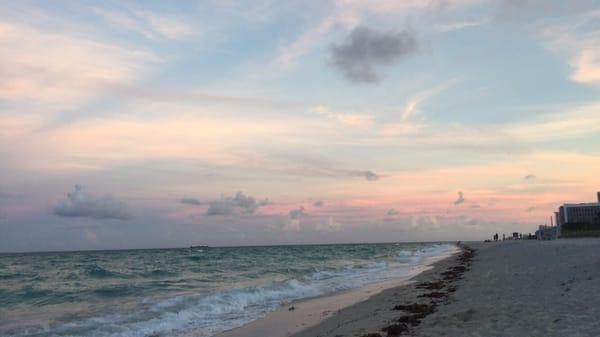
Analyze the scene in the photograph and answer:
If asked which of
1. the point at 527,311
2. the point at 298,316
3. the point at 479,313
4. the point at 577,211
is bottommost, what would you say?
the point at 298,316

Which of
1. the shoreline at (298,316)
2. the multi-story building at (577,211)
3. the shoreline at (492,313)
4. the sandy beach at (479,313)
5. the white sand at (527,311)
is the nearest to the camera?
the white sand at (527,311)

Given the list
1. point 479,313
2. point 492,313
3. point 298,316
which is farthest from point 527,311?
point 298,316

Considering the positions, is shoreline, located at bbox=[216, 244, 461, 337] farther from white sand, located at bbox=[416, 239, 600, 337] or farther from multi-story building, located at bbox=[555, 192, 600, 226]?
multi-story building, located at bbox=[555, 192, 600, 226]

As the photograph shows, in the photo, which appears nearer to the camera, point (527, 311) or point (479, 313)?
point (527, 311)

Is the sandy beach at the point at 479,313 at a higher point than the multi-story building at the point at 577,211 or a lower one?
lower

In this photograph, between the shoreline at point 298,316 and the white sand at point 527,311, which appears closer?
the white sand at point 527,311

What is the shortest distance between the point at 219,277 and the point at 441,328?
25414 mm

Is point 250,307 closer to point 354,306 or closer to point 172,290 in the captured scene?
point 354,306

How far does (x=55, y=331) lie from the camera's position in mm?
14258

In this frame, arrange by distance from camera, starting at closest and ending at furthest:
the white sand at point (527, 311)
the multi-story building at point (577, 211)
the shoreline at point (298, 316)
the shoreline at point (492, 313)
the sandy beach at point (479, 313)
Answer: the white sand at point (527, 311)
the shoreline at point (492, 313)
the sandy beach at point (479, 313)
the shoreline at point (298, 316)
the multi-story building at point (577, 211)

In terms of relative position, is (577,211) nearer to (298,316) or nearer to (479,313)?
(298,316)

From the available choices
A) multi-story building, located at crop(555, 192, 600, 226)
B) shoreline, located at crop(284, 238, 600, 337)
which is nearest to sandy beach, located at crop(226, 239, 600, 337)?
shoreline, located at crop(284, 238, 600, 337)

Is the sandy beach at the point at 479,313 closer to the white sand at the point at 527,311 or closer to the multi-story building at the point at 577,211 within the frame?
the white sand at the point at 527,311

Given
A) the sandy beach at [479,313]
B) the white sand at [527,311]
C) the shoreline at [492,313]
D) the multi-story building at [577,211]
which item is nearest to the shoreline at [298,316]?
the sandy beach at [479,313]
